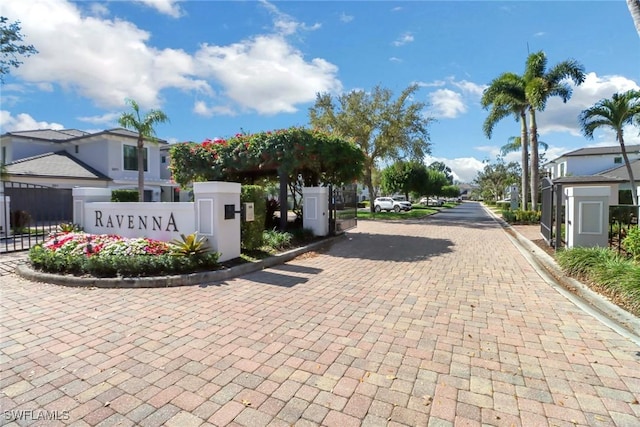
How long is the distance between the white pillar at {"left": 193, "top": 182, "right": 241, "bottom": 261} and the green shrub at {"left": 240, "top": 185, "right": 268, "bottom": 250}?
71cm

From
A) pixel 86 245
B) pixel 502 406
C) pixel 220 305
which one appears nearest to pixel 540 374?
pixel 502 406

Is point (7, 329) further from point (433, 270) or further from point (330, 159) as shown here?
point (330, 159)

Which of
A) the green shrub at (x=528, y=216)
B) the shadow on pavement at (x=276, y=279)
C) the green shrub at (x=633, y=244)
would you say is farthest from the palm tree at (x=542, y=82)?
the shadow on pavement at (x=276, y=279)

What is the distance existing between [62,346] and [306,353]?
252 centimetres

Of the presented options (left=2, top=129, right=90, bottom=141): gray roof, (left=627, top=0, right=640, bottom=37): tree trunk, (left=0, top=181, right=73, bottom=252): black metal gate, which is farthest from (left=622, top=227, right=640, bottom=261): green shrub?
(left=2, top=129, right=90, bottom=141): gray roof

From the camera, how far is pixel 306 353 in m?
3.35

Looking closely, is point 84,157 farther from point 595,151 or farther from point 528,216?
point 595,151

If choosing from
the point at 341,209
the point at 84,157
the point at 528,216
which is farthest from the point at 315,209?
the point at 84,157

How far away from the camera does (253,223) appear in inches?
320

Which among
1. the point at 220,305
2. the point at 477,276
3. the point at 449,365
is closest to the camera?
the point at 449,365

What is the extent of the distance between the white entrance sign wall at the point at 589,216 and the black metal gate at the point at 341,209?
7.13 meters

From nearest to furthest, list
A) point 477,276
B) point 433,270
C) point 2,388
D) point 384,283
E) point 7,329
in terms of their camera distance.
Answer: point 2,388
point 7,329
point 384,283
point 477,276
point 433,270

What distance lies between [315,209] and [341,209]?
2.71 meters

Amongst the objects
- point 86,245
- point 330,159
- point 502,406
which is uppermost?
point 330,159
